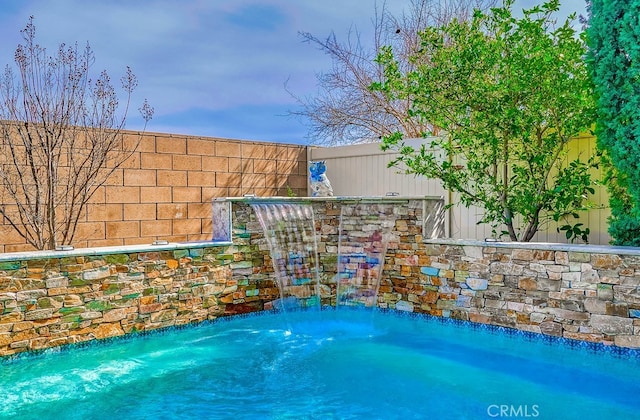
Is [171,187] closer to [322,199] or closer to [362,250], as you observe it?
[322,199]

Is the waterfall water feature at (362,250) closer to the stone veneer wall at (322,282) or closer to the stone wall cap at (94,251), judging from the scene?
the stone veneer wall at (322,282)

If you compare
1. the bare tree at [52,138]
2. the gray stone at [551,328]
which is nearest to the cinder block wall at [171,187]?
the bare tree at [52,138]

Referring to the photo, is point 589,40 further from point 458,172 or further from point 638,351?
point 638,351

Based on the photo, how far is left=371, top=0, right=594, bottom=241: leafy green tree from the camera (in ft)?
20.3

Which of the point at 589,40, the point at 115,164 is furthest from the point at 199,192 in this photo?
the point at 589,40

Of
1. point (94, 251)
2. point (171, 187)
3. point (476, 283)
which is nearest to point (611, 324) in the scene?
point (476, 283)

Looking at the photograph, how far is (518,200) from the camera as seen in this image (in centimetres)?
677

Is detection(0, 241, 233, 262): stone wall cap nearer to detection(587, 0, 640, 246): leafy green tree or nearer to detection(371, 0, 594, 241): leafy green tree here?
detection(371, 0, 594, 241): leafy green tree

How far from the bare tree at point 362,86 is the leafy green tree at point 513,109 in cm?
608

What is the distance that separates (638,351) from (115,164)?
23.0 feet

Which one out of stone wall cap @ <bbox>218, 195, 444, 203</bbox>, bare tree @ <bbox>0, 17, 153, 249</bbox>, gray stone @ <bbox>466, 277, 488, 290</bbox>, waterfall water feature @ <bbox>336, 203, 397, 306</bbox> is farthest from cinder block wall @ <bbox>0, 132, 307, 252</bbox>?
gray stone @ <bbox>466, 277, 488, 290</bbox>

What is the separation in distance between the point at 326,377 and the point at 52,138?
5.04 m

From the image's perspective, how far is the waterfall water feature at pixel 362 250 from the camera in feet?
23.8

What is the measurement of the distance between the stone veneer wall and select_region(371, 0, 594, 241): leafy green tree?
3.22 ft
